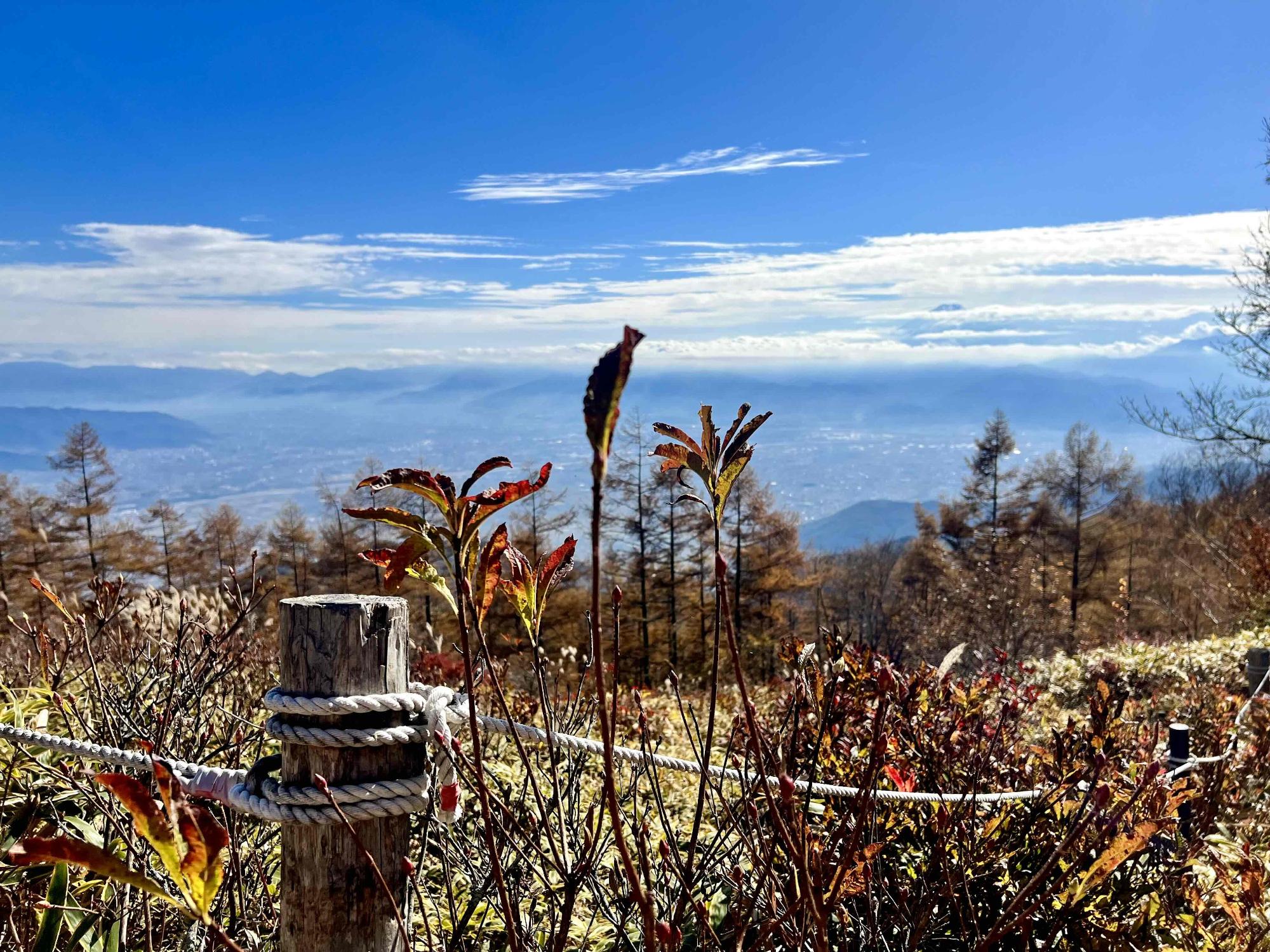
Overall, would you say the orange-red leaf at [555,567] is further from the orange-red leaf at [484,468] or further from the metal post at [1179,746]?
the metal post at [1179,746]

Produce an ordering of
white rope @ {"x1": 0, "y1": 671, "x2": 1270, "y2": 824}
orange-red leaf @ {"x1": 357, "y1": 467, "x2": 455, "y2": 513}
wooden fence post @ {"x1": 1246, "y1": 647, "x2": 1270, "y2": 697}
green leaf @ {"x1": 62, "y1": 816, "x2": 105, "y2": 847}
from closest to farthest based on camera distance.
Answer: orange-red leaf @ {"x1": 357, "y1": 467, "x2": 455, "y2": 513} → white rope @ {"x1": 0, "y1": 671, "x2": 1270, "y2": 824} → green leaf @ {"x1": 62, "y1": 816, "x2": 105, "y2": 847} → wooden fence post @ {"x1": 1246, "y1": 647, "x2": 1270, "y2": 697}

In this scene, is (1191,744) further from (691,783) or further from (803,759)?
(803,759)

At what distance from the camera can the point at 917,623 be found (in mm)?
24047

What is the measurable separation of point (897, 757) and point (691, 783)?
2794mm

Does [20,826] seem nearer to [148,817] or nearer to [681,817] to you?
[148,817]

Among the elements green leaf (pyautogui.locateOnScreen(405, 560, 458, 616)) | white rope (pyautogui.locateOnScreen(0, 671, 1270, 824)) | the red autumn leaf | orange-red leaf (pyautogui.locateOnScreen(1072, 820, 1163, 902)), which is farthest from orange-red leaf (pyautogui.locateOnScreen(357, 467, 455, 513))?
the red autumn leaf

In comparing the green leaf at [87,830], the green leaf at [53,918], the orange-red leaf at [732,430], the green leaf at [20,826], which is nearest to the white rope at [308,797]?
the green leaf at [53,918]

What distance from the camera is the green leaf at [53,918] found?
183 centimetres

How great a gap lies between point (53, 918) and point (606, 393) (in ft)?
6.69

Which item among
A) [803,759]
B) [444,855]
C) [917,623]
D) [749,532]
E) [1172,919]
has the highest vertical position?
[444,855]

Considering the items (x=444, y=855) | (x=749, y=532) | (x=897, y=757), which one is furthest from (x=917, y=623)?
(x=444, y=855)

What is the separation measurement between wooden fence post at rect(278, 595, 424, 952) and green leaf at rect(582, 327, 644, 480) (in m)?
0.79

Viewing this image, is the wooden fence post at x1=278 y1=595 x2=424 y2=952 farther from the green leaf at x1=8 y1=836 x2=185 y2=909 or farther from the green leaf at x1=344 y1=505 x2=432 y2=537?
the green leaf at x1=8 y1=836 x2=185 y2=909

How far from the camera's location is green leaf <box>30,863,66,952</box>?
1831 millimetres
